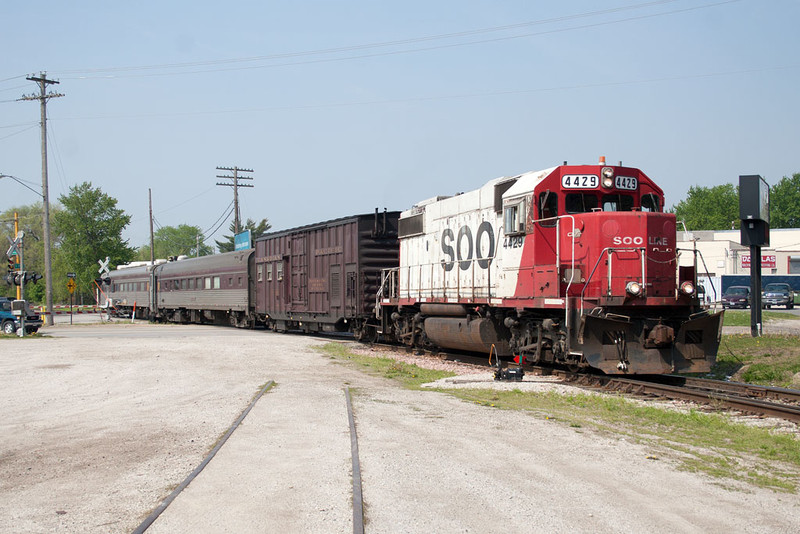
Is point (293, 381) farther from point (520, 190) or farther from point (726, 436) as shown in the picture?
point (726, 436)

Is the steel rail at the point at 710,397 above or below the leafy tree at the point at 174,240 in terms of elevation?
below

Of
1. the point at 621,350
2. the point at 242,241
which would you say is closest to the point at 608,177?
the point at 621,350

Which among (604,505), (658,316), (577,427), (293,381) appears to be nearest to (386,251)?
(293,381)

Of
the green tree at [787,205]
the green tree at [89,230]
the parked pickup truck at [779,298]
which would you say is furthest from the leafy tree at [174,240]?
the parked pickup truck at [779,298]

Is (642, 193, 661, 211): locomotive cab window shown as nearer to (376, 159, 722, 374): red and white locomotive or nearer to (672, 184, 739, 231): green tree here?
(376, 159, 722, 374): red and white locomotive

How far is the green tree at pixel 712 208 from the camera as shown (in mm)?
108500

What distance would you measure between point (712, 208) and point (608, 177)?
355 ft

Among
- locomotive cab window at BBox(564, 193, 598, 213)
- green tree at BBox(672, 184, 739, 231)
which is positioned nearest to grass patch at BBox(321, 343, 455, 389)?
locomotive cab window at BBox(564, 193, 598, 213)

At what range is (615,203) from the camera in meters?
12.7

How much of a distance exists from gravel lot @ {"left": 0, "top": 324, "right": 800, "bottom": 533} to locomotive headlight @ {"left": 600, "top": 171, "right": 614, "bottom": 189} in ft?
16.1

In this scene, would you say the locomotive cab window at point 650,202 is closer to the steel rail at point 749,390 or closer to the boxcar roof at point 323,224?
the steel rail at point 749,390

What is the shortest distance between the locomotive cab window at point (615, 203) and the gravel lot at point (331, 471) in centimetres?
475

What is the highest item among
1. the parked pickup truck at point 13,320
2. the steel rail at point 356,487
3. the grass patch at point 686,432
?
the parked pickup truck at point 13,320

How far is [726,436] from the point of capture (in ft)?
27.3
